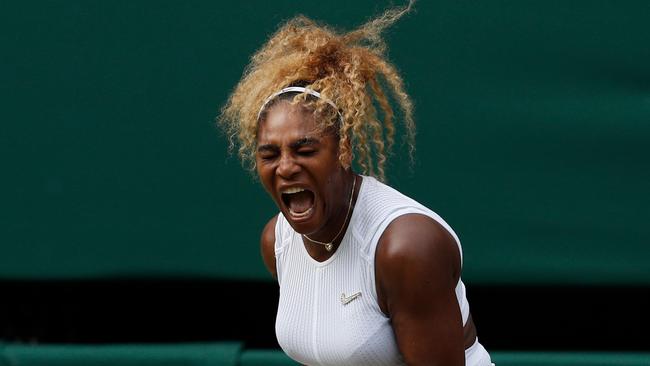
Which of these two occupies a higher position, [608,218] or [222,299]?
[608,218]

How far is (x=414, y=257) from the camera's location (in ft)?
5.19

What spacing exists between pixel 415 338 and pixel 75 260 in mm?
1516

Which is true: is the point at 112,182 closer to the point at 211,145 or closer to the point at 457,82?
the point at 211,145

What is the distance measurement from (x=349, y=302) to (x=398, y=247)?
163mm

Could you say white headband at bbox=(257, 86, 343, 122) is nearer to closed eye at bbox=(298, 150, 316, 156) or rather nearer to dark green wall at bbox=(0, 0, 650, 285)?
closed eye at bbox=(298, 150, 316, 156)

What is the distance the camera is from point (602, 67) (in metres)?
2.68

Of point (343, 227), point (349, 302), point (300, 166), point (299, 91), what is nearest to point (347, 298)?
point (349, 302)

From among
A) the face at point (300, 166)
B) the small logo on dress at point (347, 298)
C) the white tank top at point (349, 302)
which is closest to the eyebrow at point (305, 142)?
the face at point (300, 166)

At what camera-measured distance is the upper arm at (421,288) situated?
1591mm

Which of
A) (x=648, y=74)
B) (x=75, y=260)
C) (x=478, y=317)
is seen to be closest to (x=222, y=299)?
(x=75, y=260)

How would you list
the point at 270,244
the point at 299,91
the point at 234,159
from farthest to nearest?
→ the point at 234,159
the point at 270,244
the point at 299,91

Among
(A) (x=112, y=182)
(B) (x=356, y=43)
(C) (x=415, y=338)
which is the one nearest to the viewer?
(C) (x=415, y=338)

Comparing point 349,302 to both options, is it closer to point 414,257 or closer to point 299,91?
point 414,257

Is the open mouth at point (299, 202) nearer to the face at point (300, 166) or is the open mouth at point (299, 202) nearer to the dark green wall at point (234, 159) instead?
the face at point (300, 166)
